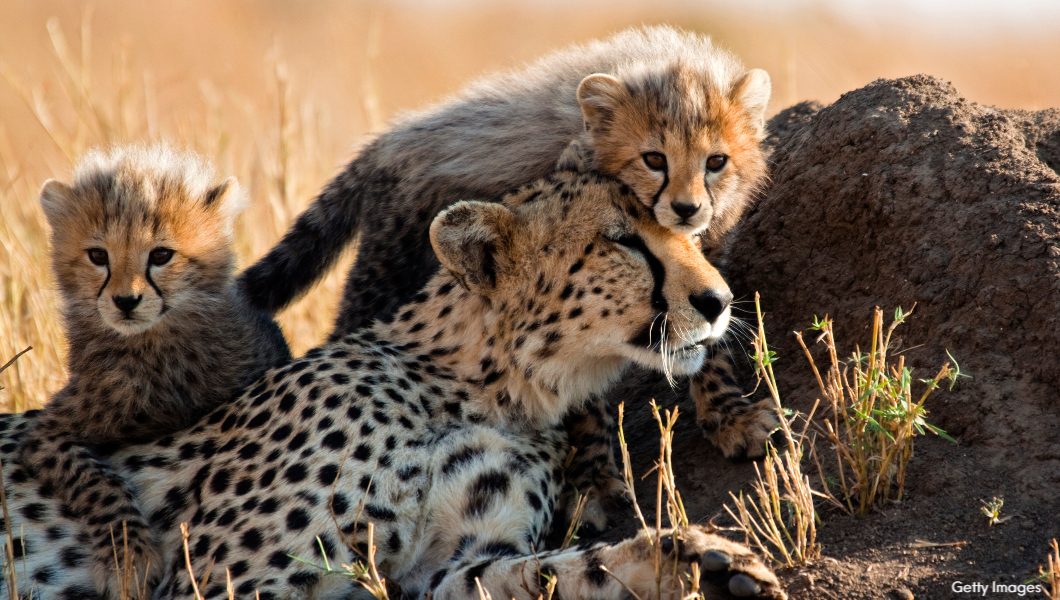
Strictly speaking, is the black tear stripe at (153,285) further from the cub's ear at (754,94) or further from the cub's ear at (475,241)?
the cub's ear at (754,94)

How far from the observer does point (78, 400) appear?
2.51m

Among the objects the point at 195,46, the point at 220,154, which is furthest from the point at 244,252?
the point at 195,46

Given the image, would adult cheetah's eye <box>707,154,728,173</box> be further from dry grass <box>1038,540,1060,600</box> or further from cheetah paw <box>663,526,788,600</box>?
dry grass <box>1038,540,1060,600</box>

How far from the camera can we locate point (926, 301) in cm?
240

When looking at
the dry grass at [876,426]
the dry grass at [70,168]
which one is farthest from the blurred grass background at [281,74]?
the dry grass at [876,426]

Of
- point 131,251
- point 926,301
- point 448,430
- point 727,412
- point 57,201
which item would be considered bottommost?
point 727,412

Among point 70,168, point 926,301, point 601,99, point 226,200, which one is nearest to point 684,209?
point 601,99

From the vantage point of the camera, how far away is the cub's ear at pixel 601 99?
8.71 feet

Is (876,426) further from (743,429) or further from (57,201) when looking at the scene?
(57,201)

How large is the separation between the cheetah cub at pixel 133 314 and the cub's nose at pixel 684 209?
46.6 inches

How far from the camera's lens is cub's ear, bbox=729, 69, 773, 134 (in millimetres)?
2738

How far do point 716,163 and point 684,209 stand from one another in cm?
36

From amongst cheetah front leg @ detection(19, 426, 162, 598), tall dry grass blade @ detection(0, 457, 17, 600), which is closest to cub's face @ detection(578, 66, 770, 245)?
cheetah front leg @ detection(19, 426, 162, 598)

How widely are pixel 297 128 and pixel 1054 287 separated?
3.85 m
